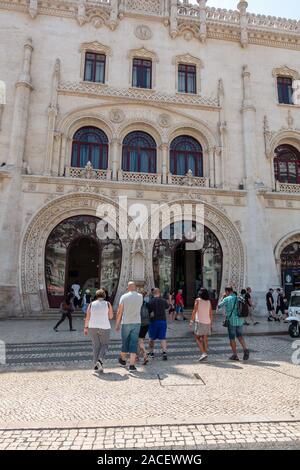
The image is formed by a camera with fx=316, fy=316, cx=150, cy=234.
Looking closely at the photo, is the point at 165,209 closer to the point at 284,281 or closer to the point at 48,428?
the point at 284,281

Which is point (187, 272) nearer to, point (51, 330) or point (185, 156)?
point (185, 156)

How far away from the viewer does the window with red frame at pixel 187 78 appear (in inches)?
832

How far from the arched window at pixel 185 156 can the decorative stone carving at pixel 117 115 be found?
3.55 metres

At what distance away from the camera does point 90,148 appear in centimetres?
1917

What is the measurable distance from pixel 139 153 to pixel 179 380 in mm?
15682

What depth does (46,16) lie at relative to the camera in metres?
20.2

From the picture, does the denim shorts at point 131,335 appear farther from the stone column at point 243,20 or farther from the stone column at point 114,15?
the stone column at point 243,20

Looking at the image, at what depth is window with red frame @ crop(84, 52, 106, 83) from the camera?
20.1 m

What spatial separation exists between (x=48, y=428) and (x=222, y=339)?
8.28m

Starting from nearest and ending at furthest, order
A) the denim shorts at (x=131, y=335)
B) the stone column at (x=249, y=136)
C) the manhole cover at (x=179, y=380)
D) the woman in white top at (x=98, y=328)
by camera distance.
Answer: the manhole cover at (x=179, y=380) < the woman in white top at (x=98, y=328) < the denim shorts at (x=131, y=335) < the stone column at (x=249, y=136)

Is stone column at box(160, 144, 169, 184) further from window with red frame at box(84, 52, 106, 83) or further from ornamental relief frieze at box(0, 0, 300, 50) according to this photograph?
ornamental relief frieze at box(0, 0, 300, 50)

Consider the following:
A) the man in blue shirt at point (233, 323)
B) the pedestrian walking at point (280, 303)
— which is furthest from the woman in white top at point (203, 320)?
the pedestrian walking at point (280, 303)

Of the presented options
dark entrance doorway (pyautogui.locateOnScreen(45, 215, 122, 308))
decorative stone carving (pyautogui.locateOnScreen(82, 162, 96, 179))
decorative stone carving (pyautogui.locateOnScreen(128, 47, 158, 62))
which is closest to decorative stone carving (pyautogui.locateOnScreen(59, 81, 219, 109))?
decorative stone carving (pyautogui.locateOnScreen(128, 47, 158, 62))

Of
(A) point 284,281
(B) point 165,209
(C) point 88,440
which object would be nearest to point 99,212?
(B) point 165,209
